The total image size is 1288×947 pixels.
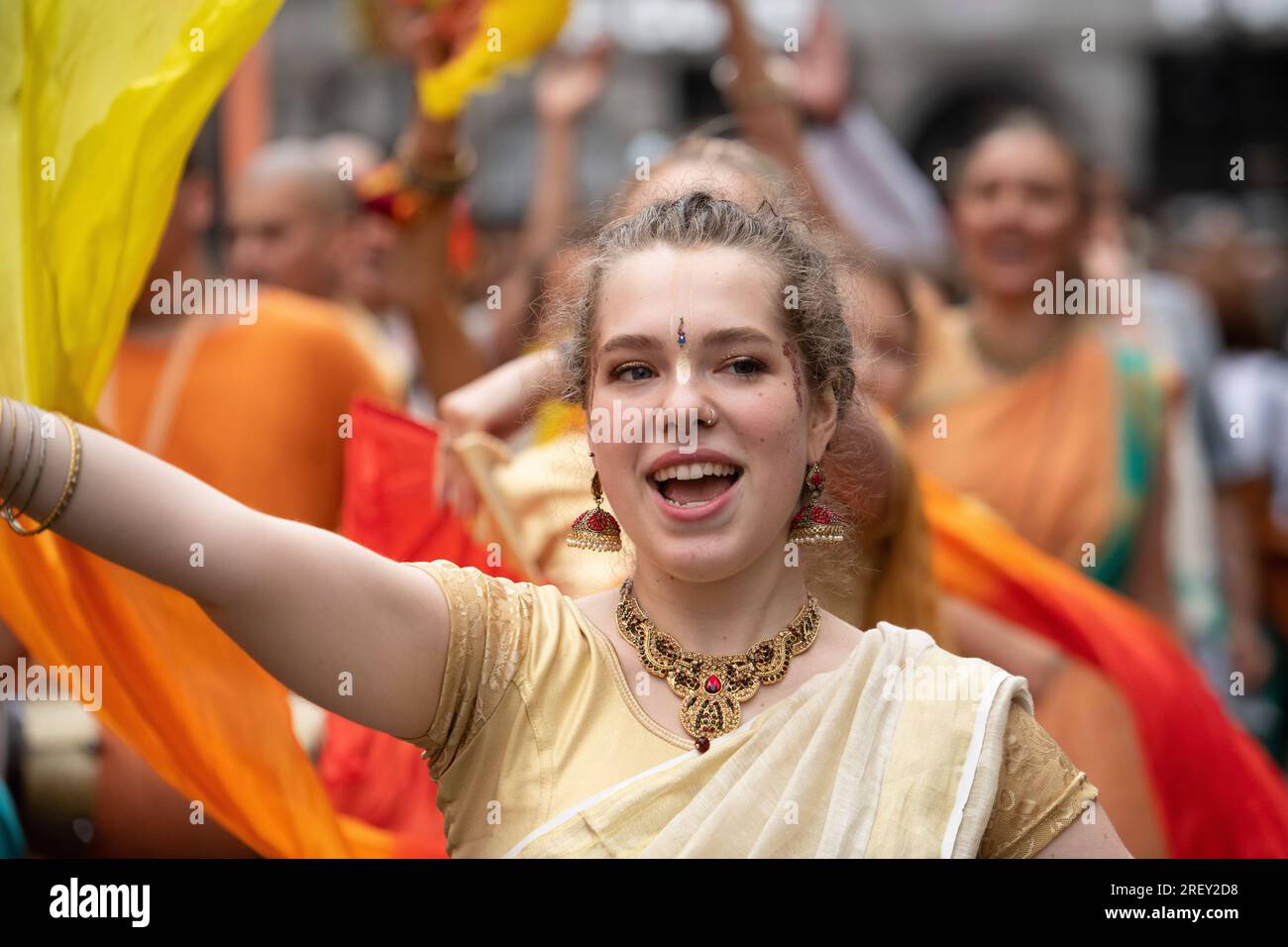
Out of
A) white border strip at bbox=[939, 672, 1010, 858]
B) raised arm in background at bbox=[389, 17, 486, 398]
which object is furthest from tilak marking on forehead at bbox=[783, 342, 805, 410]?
raised arm in background at bbox=[389, 17, 486, 398]

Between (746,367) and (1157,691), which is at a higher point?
(746,367)

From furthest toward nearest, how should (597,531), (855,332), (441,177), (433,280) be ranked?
1. (433,280)
2. (441,177)
3. (855,332)
4. (597,531)

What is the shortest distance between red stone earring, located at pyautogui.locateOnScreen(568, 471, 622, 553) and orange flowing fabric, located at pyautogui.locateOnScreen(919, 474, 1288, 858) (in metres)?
1.52

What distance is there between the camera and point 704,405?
6.23 ft

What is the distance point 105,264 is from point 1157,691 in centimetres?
216

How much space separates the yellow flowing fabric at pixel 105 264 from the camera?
2125 mm

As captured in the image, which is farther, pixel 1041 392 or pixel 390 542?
pixel 1041 392

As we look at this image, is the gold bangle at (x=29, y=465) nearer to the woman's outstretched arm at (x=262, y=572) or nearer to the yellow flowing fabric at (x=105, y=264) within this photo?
the woman's outstretched arm at (x=262, y=572)

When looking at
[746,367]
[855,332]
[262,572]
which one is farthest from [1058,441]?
[262,572]

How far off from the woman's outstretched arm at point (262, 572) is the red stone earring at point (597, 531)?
254 mm

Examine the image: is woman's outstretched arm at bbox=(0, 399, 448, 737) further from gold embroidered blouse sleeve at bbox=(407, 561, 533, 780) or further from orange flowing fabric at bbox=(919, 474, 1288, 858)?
orange flowing fabric at bbox=(919, 474, 1288, 858)

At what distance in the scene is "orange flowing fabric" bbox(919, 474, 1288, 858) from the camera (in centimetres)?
341

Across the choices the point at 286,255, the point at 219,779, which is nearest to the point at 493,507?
the point at 219,779

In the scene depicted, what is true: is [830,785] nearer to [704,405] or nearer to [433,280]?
[704,405]
